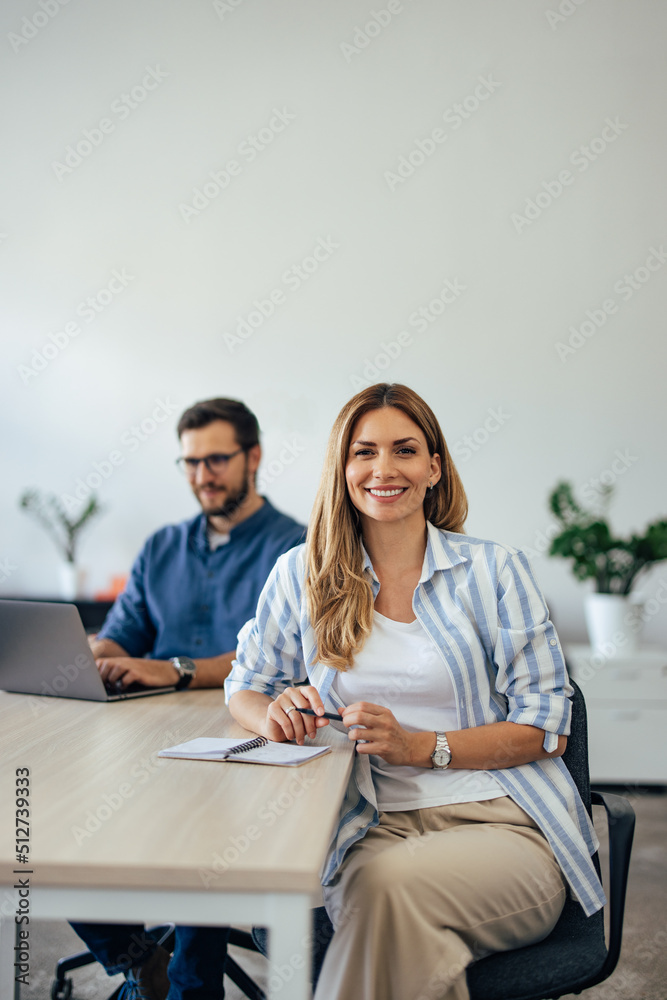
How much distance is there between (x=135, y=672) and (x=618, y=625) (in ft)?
8.08

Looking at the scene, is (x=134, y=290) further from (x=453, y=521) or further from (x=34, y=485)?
(x=453, y=521)

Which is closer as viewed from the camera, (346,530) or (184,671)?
(346,530)

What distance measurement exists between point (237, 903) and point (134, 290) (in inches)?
149

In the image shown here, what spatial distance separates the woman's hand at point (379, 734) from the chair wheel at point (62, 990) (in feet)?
3.91

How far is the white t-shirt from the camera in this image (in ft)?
4.52

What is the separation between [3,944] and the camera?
1.18 metres

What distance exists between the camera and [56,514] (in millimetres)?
4062

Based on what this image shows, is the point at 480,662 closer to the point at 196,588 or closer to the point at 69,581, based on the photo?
the point at 196,588

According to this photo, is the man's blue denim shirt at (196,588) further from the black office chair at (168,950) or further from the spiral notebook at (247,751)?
the spiral notebook at (247,751)

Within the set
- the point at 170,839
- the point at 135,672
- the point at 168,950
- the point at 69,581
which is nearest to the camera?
the point at 170,839

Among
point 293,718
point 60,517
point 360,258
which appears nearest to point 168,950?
point 293,718

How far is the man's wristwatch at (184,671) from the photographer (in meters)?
1.83

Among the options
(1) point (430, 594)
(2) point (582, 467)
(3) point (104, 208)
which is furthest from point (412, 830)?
(3) point (104, 208)

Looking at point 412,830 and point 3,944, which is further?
point 412,830
